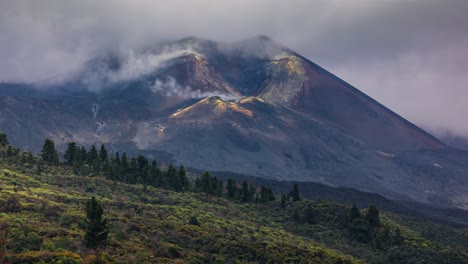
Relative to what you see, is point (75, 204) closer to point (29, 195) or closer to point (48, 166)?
point (29, 195)

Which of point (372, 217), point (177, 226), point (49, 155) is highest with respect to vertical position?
point (49, 155)

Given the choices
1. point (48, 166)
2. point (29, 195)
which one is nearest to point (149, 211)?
point (29, 195)

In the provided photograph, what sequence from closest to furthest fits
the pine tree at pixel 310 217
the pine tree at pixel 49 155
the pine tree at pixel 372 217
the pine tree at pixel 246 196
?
1. the pine tree at pixel 372 217
2. the pine tree at pixel 310 217
3. the pine tree at pixel 49 155
4. the pine tree at pixel 246 196

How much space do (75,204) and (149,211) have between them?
9136 mm

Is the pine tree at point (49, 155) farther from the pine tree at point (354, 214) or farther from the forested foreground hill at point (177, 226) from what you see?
the pine tree at point (354, 214)

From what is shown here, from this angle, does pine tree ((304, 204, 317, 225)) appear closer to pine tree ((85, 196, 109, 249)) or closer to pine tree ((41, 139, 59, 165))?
pine tree ((41, 139, 59, 165))

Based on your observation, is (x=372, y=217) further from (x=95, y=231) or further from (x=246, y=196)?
(x=95, y=231)

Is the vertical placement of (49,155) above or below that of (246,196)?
above

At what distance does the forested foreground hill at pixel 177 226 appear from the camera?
153 ft

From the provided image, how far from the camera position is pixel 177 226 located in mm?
60375

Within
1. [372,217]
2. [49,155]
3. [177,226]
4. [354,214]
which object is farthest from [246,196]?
[177,226]

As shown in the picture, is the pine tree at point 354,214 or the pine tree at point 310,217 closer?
the pine tree at point 354,214

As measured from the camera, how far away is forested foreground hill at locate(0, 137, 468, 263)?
153 ft

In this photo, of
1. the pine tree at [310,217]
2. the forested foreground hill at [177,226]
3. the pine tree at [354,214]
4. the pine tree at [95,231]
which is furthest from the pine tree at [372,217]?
the pine tree at [95,231]
